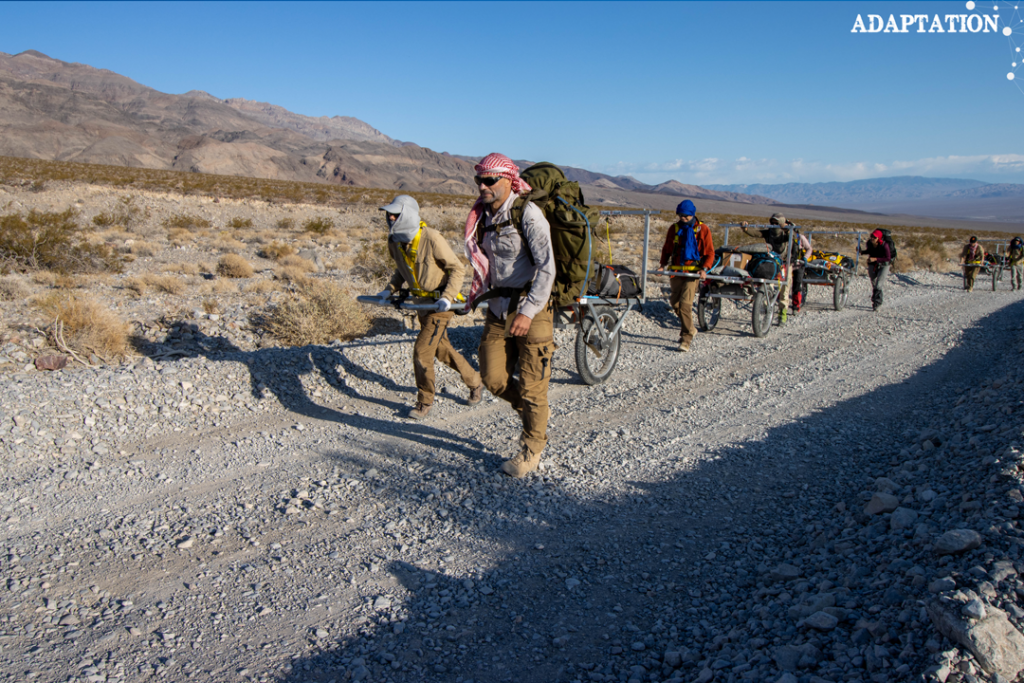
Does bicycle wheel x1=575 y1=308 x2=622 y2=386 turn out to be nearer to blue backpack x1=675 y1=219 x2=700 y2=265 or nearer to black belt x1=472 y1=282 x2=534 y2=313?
blue backpack x1=675 y1=219 x2=700 y2=265

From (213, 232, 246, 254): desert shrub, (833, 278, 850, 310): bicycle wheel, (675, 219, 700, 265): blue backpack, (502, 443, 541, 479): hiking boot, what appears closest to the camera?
(502, 443, 541, 479): hiking boot

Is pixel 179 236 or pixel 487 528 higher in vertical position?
pixel 179 236

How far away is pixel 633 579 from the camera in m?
3.18

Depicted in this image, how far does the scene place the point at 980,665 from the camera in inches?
74.7

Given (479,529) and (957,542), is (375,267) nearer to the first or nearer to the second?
(479,529)

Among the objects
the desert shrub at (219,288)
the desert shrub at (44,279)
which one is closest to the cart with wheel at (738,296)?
the desert shrub at (219,288)

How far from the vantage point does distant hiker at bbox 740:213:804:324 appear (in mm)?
10766

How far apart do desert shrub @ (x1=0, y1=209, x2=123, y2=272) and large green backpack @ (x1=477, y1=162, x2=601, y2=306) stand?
41.2 ft

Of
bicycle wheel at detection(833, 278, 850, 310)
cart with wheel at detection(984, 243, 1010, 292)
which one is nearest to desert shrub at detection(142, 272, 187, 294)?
bicycle wheel at detection(833, 278, 850, 310)

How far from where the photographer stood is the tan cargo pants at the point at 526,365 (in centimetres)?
420

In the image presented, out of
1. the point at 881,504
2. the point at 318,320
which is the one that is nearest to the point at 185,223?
the point at 318,320

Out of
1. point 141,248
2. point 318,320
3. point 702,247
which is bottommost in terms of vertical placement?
point 318,320

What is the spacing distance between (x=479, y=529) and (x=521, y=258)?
1.78 metres

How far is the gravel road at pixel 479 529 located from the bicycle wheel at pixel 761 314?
3174 mm
